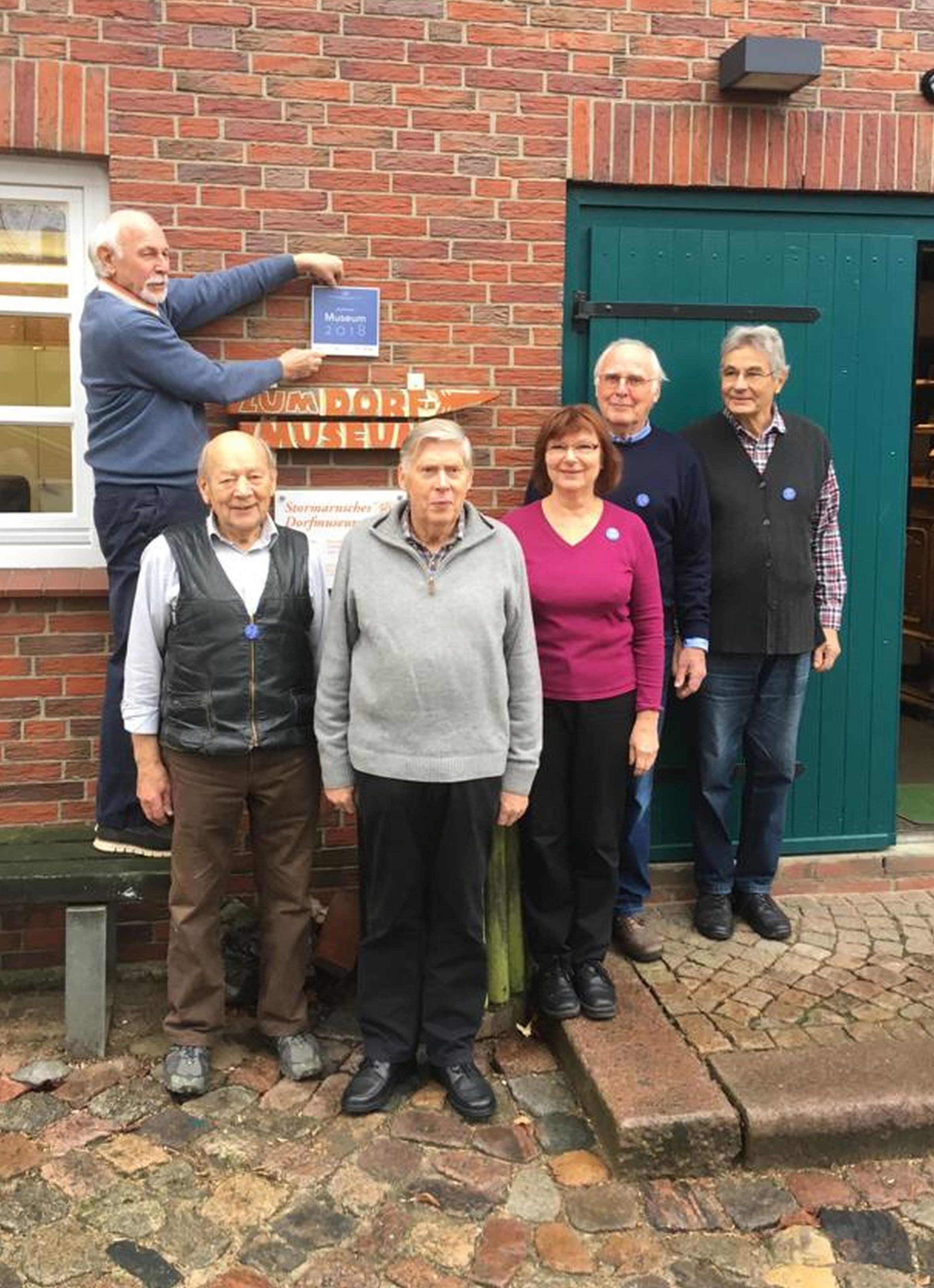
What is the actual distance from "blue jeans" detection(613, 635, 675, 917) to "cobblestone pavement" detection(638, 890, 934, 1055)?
0.21m

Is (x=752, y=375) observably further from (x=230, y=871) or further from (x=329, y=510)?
(x=230, y=871)

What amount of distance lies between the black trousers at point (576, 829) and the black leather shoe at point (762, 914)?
835 mm

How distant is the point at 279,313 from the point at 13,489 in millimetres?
1102

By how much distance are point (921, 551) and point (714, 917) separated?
17.9 ft

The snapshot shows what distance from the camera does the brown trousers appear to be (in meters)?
3.37

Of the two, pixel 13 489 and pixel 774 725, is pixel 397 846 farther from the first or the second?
pixel 13 489

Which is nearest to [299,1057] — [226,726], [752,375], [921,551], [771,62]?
[226,726]

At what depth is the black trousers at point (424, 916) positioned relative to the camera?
3225 millimetres

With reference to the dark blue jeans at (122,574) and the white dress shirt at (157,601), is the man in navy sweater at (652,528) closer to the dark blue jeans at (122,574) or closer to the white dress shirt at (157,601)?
the white dress shirt at (157,601)

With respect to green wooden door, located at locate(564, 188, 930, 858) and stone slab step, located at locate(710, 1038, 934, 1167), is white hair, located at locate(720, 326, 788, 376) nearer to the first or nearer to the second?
green wooden door, located at locate(564, 188, 930, 858)

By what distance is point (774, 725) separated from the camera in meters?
4.27

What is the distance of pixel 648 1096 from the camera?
3.15 meters

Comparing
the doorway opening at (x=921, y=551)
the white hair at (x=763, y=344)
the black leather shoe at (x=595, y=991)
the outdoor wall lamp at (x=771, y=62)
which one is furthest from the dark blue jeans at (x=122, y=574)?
the doorway opening at (x=921, y=551)

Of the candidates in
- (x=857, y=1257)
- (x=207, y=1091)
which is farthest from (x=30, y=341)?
(x=857, y=1257)
